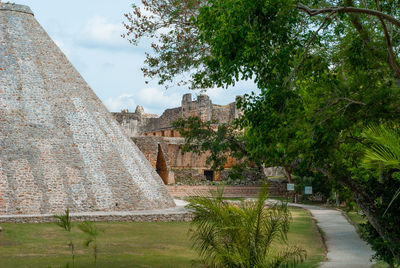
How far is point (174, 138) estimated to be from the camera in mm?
37156

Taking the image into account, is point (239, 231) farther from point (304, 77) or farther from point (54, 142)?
point (54, 142)

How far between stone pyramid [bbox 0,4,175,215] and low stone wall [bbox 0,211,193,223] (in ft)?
4.24

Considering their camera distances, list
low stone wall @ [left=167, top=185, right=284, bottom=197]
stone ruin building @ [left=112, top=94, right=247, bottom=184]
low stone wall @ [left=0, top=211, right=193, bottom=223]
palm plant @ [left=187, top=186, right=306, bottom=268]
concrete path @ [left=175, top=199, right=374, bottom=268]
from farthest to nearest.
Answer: stone ruin building @ [left=112, top=94, right=247, bottom=184] → low stone wall @ [left=167, top=185, right=284, bottom=197] → low stone wall @ [left=0, top=211, right=193, bottom=223] → concrete path @ [left=175, top=199, right=374, bottom=268] → palm plant @ [left=187, top=186, right=306, bottom=268]

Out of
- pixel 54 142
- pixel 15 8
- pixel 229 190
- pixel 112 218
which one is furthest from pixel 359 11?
pixel 229 190

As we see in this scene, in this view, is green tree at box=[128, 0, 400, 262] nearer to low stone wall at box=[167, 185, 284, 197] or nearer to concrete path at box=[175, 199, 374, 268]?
concrete path at box=[175, 199, 374, 268]

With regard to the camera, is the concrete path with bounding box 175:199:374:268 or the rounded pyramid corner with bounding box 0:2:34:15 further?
the rounded pyramid corner with bounding box 0:2:34:15

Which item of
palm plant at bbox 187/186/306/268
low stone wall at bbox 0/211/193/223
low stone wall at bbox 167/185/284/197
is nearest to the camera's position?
palm plant at bbox 187/186/306/268

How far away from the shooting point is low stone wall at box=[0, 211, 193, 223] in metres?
15.5

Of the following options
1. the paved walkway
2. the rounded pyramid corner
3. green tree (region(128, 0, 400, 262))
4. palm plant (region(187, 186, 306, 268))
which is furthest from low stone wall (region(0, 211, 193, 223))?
the rounded pyramid corner

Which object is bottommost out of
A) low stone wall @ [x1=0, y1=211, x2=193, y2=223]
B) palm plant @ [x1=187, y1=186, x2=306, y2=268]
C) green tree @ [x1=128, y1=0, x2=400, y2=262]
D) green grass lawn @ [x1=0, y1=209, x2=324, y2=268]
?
green grass lawn @ [x1=0, y1=209, x2=324, y2=268]

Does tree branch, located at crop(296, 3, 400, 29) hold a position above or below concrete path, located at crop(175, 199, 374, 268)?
above

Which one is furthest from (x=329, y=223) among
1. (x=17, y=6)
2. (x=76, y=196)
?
(x=17, y=6)

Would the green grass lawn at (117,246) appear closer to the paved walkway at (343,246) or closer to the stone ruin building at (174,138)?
the paved walkway at (343,246)

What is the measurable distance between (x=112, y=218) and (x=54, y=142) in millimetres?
4043
